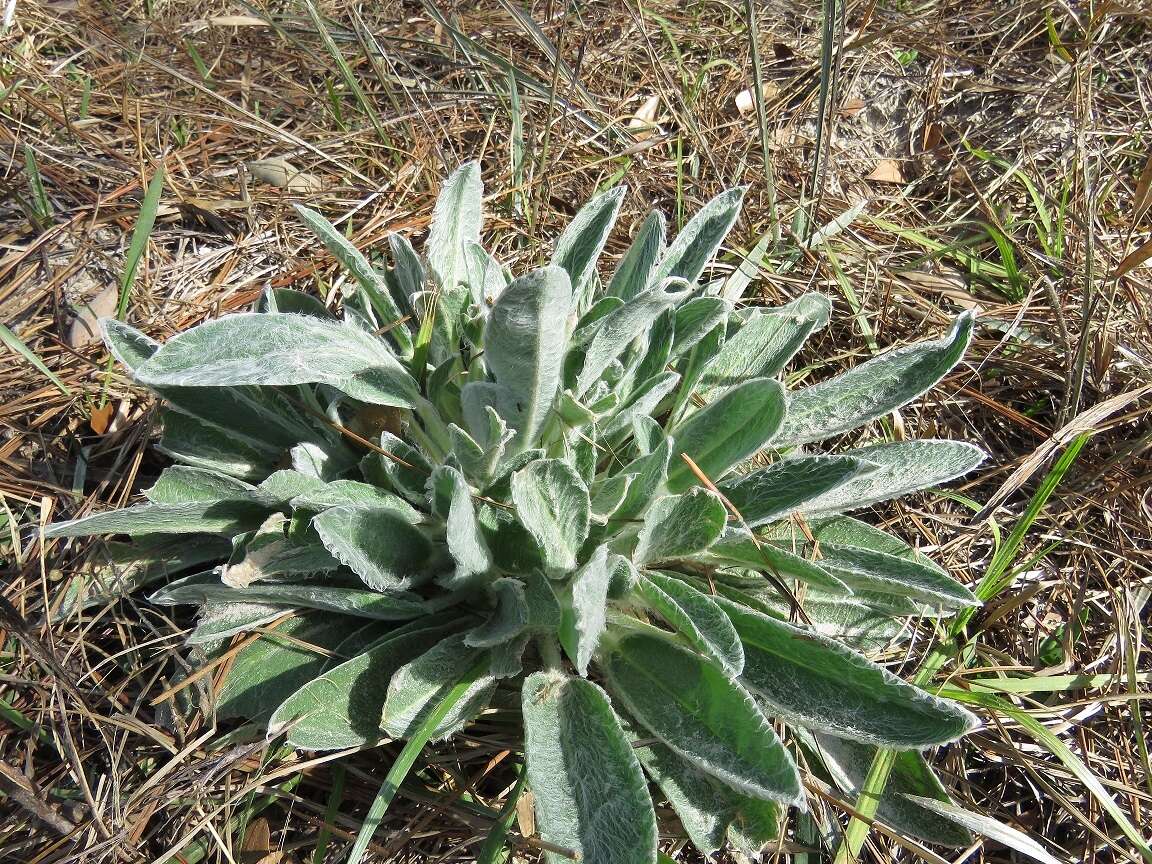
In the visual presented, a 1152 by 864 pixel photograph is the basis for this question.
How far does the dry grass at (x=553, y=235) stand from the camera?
1.65m

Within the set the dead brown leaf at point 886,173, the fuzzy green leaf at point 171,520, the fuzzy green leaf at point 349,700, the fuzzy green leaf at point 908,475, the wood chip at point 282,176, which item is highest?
the wood chip at point 282,176

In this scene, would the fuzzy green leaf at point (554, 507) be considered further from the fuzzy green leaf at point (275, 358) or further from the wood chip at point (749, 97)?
the wood chip at point (749, 97)

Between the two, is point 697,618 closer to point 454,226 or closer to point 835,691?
point 835,691

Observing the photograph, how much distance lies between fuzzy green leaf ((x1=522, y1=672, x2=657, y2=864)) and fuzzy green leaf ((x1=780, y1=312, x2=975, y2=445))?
683 millimetres

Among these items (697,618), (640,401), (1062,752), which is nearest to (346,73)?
(640,401)

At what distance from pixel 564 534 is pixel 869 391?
2.31 feet

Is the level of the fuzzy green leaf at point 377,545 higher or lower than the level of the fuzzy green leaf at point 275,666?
higher

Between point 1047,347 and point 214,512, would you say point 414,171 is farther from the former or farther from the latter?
point 1047,347

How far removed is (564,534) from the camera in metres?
1.47

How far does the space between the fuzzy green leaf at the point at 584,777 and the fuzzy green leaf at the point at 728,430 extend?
1.41ft

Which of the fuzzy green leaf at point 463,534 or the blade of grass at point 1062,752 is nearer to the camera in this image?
the fuzzy green leaf at point 463,534

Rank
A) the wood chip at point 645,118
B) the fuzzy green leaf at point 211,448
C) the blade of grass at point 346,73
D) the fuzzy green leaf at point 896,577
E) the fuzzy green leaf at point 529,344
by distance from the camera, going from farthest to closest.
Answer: the wood chip at point 645,118 → the blade of grass at point 346,73 → the fuzzy green leaf at point 211,448 → the fuzzy green leaf at point 896,577 → the fuzzy green leaf at point 529,344

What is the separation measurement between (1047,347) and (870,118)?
1.08m

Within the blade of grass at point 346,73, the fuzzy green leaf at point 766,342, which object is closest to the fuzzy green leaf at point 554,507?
the fuzzy green leaf at point 766,342
